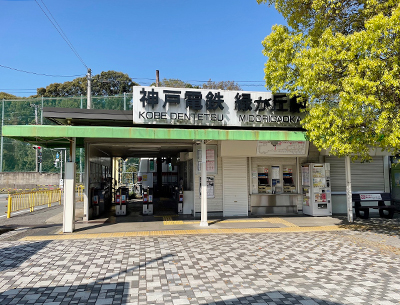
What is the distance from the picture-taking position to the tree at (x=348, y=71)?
24.7ft

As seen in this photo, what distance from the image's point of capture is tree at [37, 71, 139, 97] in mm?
47781

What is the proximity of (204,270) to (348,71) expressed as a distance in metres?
6.28

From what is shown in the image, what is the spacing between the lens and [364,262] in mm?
6520

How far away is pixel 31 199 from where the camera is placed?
15.9m

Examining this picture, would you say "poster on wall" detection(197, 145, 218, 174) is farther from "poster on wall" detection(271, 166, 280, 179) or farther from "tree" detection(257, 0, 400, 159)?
"tree" detection(257, 0, 400, 159)

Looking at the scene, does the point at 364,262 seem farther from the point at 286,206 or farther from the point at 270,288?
the point at 286,206

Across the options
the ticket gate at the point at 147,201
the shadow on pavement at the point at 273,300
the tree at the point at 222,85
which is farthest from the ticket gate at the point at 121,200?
the tree at the point at 222,85

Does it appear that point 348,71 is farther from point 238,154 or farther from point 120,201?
point 120,201

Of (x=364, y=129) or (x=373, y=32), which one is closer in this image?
(x=373, y=32)

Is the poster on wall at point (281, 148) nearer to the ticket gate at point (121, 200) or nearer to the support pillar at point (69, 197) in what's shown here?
the ticket gate at point (121, 200)

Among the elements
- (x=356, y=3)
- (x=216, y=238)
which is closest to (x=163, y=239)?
(x=216, y=238)

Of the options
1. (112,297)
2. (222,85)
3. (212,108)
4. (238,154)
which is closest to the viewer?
(112,297)

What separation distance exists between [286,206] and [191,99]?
6.07 meters

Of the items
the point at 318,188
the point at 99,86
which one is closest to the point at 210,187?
the point at 318,188
